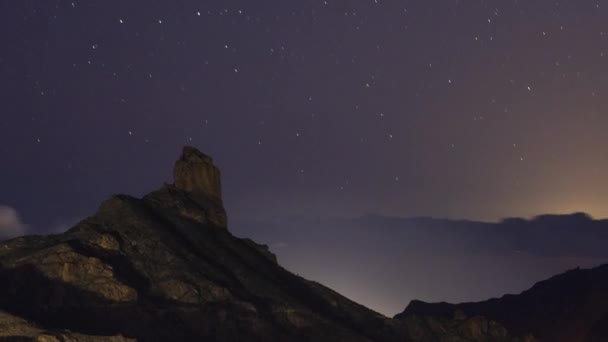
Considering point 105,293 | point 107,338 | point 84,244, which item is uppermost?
point 84,244

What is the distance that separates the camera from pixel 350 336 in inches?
6919

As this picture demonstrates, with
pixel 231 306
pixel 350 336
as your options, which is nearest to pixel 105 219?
pixel 231 306

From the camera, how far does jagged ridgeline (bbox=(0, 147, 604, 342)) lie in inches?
5728

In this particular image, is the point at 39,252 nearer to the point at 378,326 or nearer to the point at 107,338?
the point at 107,338

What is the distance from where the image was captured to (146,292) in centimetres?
16200

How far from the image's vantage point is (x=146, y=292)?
162000 mm

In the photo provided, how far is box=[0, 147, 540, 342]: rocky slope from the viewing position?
14550 cm

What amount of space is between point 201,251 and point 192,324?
40.7m

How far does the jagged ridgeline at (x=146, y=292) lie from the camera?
146 meters

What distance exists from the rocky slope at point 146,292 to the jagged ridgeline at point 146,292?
0.66 ft

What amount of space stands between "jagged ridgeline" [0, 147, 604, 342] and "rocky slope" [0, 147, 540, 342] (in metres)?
0.20

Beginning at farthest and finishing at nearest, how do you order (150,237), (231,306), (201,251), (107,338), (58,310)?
1. (201,251)
2. (150,237)
3. (231,306)
4. (58,310)
5. (107,338)

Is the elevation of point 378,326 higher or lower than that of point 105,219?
lower

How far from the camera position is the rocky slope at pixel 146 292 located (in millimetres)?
145500
